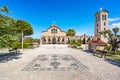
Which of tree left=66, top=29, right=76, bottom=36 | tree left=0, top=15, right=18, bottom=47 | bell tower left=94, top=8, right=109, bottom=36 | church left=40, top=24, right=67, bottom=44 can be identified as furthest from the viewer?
tree left=66, top=29, right=76, bottom=36

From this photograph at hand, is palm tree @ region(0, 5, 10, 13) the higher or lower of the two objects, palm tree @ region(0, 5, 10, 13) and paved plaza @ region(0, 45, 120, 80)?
the higher

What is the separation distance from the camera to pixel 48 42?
2719 inches

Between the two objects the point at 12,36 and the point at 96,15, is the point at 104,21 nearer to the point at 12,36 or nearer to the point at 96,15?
the point at 96,15

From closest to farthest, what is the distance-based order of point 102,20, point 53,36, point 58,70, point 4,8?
1. point 58,70
2. point 4,8
3. point 102,20
4. point 53,36

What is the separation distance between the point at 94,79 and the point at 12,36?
10418mm

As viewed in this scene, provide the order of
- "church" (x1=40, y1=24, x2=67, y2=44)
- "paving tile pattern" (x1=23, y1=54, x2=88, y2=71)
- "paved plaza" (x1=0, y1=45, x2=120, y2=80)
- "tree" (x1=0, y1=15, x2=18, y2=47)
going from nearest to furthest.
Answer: "paved plaza" (x1=0, y1=45, x2=120, y2=80)
"paving tile pattern" (x1=23, y1=54, x2=88, y2=71)
"tree" (x1=0, y1=15, x2=18, y2=47)
"church" (x1=40, y1=24, x2=67, y2=44)

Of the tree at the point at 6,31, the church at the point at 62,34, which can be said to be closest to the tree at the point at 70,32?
the church at the point at 62,34

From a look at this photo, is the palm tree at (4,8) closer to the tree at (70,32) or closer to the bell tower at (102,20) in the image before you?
the bell tower at (102,20)

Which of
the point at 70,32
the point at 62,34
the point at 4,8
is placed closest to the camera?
the point at 4,8

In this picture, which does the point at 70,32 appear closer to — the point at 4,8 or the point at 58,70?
the point at 4,8

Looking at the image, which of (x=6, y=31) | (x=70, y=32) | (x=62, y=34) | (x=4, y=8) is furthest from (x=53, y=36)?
(x=4, y=8)

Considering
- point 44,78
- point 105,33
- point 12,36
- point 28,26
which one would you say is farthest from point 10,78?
point 28,26

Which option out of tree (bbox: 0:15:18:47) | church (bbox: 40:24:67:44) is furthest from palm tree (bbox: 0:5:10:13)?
church (bbox: 40:24:67:44)

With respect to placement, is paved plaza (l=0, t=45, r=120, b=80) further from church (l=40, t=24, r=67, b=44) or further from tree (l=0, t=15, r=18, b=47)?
church (l=40, t=24, r=67, b=44)
